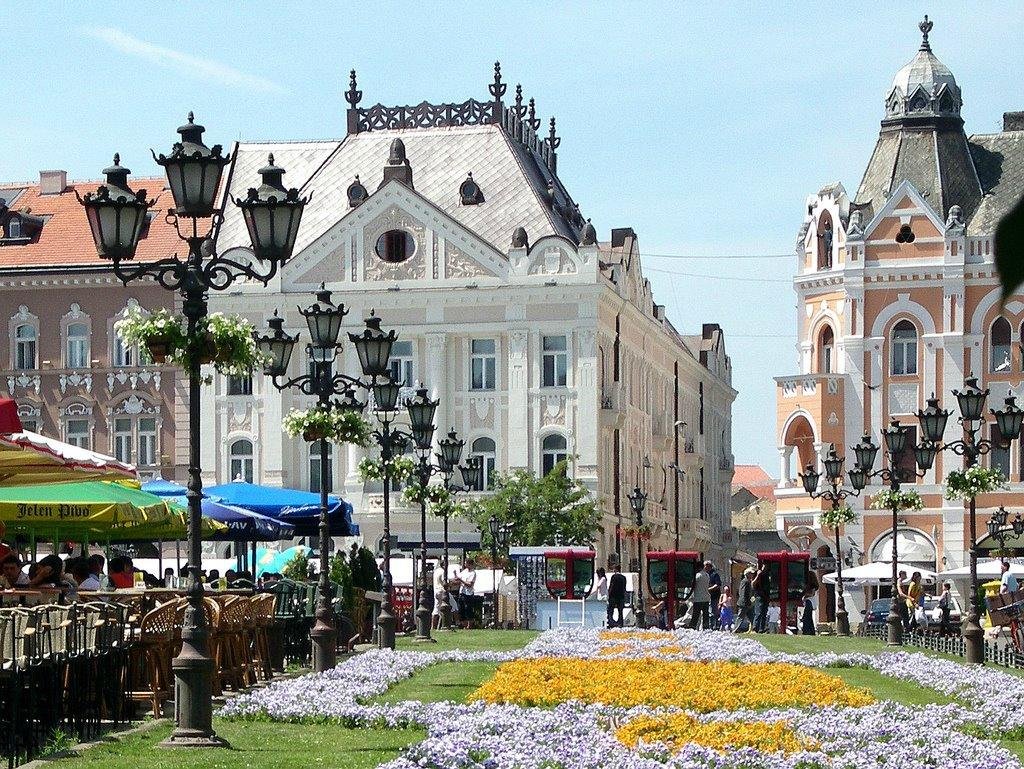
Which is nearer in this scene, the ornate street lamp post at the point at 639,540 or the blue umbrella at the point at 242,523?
the blue umbrella at the point at 242,523

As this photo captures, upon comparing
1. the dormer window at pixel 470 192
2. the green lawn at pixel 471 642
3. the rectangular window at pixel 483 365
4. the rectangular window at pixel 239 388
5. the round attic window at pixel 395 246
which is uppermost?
the dormer window at pixel 470 192

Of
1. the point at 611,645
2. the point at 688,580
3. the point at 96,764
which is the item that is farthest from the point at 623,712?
the point at 688,580

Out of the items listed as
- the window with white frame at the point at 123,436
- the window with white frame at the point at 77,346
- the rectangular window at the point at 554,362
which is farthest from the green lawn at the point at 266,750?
the window with white frame at the point at 77,346

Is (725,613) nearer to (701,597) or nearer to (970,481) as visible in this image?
(701,597)

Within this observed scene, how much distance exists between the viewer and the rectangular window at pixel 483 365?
2724 inches

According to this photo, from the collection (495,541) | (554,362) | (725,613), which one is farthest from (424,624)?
(554,362)

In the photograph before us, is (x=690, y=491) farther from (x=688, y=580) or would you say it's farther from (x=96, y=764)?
(x=96, y=764)

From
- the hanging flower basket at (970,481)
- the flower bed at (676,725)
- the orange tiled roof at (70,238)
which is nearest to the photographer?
the flower bed at (676,725)

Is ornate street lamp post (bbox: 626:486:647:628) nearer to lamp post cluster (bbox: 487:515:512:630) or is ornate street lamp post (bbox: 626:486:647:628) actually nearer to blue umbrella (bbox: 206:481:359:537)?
lamp post cluster (bbox: 487:515:512:630)

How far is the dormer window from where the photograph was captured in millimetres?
71000

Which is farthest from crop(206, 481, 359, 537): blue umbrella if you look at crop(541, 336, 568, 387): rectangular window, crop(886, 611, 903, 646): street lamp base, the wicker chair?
crop(541, 336, 568, 387): rectangular window

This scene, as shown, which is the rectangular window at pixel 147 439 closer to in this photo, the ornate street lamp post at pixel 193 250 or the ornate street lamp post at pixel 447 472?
the ornate street lamp post at pixel 447 472

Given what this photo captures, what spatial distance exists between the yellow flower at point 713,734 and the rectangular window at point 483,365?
5386 centimetres

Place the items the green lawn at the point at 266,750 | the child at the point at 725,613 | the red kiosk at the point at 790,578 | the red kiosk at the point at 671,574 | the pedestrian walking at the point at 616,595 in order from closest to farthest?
the green lawn at the point at 266,750
the pedestrian walking at the point at 616,595
the child at the point at 725,613
the red kiosk at the point at 790,578
the red kiosk at the point at 671,574
